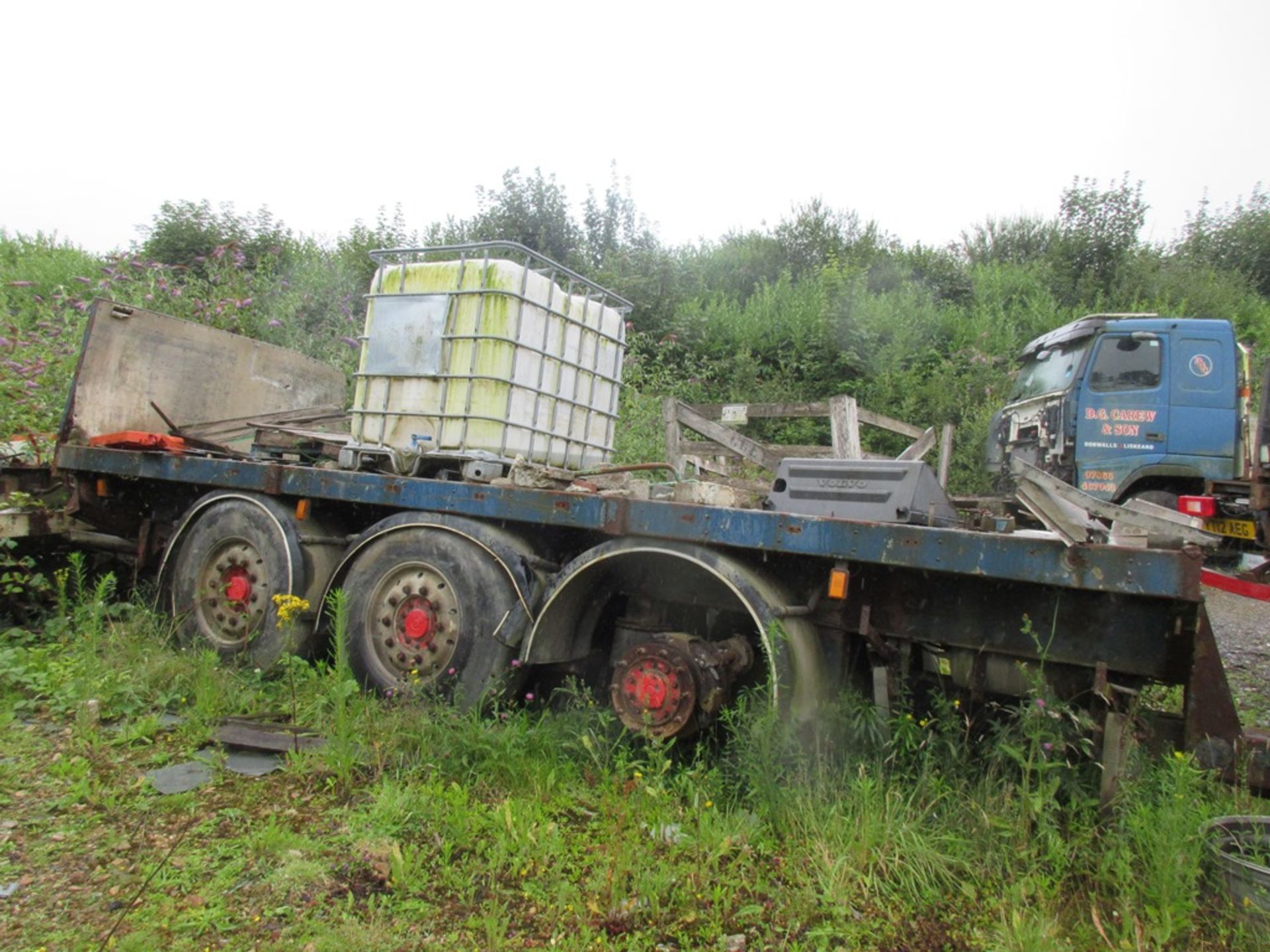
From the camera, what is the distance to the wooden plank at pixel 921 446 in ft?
25.4

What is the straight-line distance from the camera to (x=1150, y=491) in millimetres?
8398

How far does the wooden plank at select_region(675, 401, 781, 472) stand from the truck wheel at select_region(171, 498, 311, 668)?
3776 mm

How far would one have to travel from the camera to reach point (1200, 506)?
7.67 meters

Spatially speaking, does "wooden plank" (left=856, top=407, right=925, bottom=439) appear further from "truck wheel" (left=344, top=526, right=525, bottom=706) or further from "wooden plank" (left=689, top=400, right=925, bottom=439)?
"truck wheel" (left=344, top=526, right=525, bottom=706)

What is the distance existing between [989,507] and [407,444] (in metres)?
4.07

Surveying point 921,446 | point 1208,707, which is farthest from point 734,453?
point 1208,707

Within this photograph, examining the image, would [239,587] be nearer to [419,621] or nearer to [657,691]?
[419,621]

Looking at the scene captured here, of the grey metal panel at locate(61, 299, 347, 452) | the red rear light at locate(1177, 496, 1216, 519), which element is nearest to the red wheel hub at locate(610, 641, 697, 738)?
the grey metal panel at locate(61, 299, 347, 452)

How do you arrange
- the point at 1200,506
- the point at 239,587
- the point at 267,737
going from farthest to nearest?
the point at 1200,506 < the point at 239,587 < the point at 267,737

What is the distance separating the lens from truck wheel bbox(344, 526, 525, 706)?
3770 mm

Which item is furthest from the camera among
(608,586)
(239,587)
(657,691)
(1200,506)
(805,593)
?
(1200,506)

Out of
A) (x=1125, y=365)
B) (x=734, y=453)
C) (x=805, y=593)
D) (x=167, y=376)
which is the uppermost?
(x=1125, y=365)

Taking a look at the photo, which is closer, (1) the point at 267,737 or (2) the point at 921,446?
(1) the point at 267,737

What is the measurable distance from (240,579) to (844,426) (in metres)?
4.90
